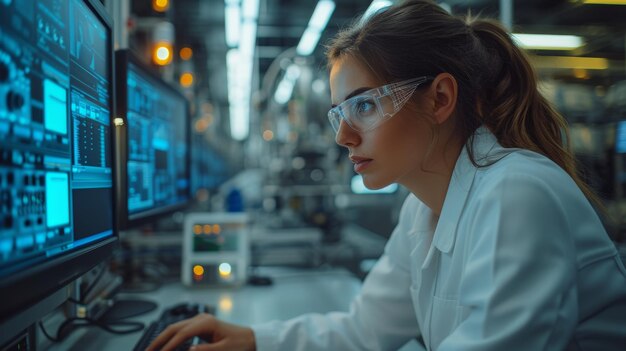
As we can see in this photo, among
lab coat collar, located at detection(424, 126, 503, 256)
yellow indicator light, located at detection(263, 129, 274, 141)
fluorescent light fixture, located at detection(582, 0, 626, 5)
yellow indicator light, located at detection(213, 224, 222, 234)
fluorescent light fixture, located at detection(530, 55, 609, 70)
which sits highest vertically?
yellow indicator light, located at detection(263, 129, 274, 141)

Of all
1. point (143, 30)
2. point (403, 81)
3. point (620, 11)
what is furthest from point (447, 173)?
point (143, 30)

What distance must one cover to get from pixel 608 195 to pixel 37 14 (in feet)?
6.47

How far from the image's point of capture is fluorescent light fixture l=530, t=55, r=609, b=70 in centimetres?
172

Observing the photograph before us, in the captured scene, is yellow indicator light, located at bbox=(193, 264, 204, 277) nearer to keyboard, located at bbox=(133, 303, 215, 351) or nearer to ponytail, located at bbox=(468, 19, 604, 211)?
keyboard, located at bbox=(133, 303, 215, 351)

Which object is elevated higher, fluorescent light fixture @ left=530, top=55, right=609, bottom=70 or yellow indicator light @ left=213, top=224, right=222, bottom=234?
fluorescent light fixture @ left=530, top=55, right=609, bottom=70

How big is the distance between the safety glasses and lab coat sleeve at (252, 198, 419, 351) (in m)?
0.38

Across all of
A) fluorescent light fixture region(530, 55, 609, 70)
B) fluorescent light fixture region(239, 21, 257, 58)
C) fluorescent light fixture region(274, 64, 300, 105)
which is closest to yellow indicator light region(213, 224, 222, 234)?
fluorescent light fixture region(530, 55, 609, 70)

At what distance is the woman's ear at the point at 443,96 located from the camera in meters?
0.87

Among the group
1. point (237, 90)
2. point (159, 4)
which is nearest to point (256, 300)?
point (159, 4)

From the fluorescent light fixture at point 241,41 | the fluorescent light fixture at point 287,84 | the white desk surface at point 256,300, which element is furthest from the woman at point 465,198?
the fluorescent light fixture at point 241,41

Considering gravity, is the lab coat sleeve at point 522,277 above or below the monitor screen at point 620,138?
below

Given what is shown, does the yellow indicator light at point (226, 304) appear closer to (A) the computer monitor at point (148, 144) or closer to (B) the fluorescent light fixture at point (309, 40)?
(A) the computer monitor at point (148, 144)

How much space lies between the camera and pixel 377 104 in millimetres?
881

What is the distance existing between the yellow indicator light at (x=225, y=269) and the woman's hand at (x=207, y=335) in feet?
2.19
